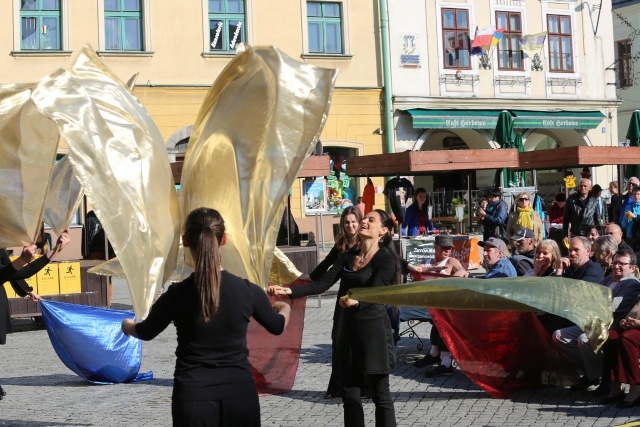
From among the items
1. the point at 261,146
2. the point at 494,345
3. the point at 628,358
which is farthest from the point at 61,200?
the point at 628,358

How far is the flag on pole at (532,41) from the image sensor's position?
3120 centimetres

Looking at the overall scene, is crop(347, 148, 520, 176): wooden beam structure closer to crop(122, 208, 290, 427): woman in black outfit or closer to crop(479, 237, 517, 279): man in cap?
crop(479, 237, 517, 279): man in cap

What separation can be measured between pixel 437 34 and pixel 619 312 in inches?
891

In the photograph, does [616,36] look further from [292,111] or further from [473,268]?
[292,111]

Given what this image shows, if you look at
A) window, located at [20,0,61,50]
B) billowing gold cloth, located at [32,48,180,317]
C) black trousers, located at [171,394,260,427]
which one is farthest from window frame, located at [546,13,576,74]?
black trousers, located at [171,394,260,427]

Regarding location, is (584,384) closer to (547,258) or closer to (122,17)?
(547,258)

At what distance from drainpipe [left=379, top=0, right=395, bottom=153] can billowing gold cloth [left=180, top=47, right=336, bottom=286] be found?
23.4m

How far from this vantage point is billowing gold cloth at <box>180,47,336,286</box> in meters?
6.04

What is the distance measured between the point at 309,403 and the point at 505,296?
3.03 metres

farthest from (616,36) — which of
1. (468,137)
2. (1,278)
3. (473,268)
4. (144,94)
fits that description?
(1,278)

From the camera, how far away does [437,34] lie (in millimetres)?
30188

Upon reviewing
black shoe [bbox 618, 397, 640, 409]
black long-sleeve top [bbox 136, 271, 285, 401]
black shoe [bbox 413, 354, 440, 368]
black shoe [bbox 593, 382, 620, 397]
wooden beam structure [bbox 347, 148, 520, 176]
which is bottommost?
black shoe [bbox 618, 397, 640, 409]

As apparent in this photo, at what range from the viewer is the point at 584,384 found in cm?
869

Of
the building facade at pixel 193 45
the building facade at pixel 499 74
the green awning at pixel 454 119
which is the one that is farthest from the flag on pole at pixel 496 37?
the building facade at pixel 193 45
